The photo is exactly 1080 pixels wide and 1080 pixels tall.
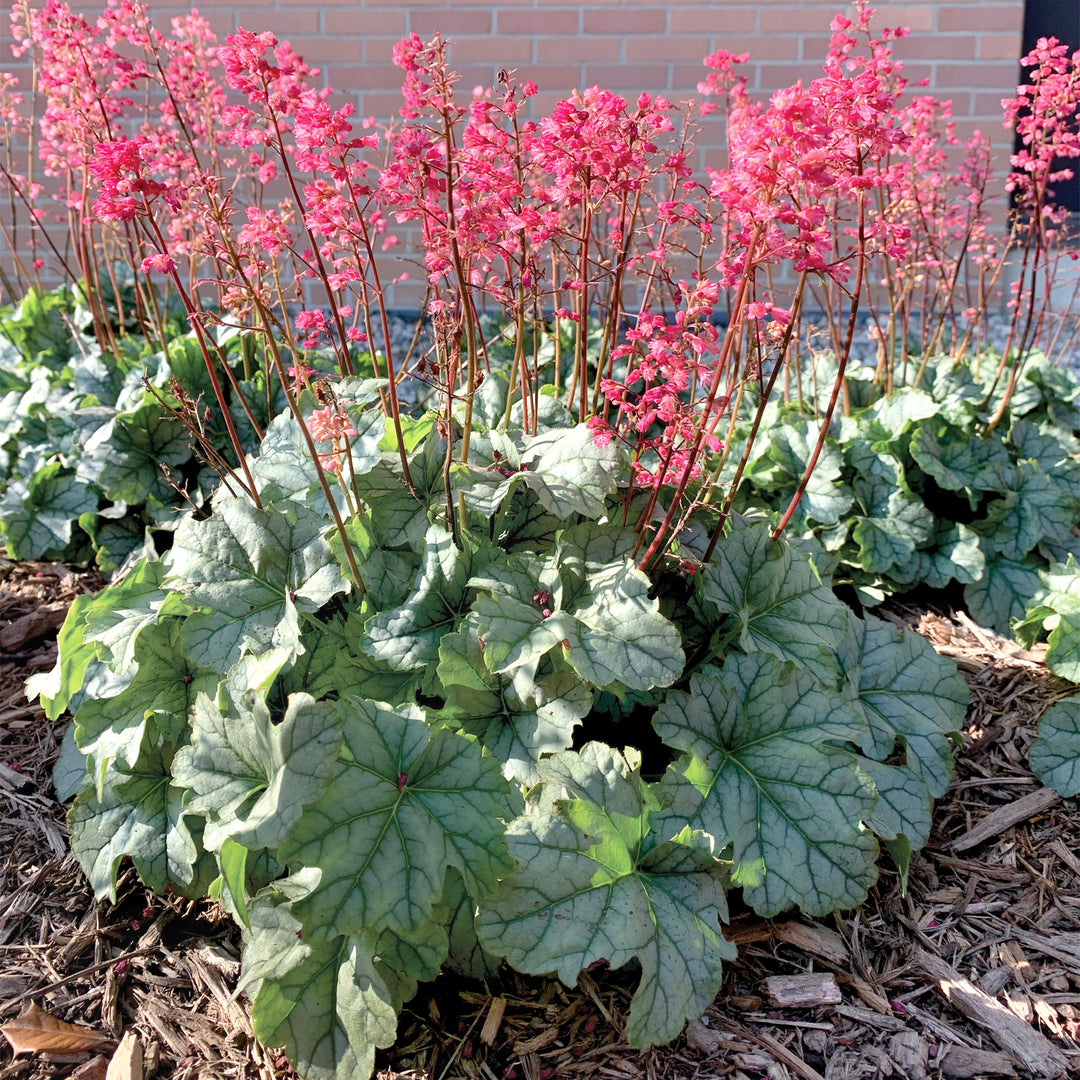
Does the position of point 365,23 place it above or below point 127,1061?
above

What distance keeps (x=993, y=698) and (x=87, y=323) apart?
3.14 m

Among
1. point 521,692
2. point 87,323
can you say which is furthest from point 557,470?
point 87,323

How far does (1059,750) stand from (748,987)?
2.96 ft

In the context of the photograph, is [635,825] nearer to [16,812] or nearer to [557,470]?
[557,470]

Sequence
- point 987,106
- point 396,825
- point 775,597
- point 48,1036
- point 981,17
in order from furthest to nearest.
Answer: point 987,106
point 981,17
point 775,597
point 48,1036
point 396,825

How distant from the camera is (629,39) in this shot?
478 cm

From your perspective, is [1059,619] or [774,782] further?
[1059,619]

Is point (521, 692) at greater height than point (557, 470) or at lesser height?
lesser

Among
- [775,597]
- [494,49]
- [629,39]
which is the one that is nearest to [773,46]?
[629,39]

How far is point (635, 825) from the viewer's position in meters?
1.61

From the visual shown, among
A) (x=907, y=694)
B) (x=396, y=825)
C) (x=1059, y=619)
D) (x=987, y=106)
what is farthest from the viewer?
(x=987, y=106)

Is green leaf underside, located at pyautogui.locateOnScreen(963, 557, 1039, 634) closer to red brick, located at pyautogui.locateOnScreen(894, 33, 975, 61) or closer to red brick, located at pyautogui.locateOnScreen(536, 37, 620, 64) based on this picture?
red brick, located at pyautogui.locateOnScreen(894, 33, 975, 61)

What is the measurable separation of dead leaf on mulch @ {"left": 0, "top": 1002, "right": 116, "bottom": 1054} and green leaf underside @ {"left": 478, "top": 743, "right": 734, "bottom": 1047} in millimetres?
670

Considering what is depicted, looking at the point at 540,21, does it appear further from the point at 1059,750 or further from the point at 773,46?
the point at 1059,750
